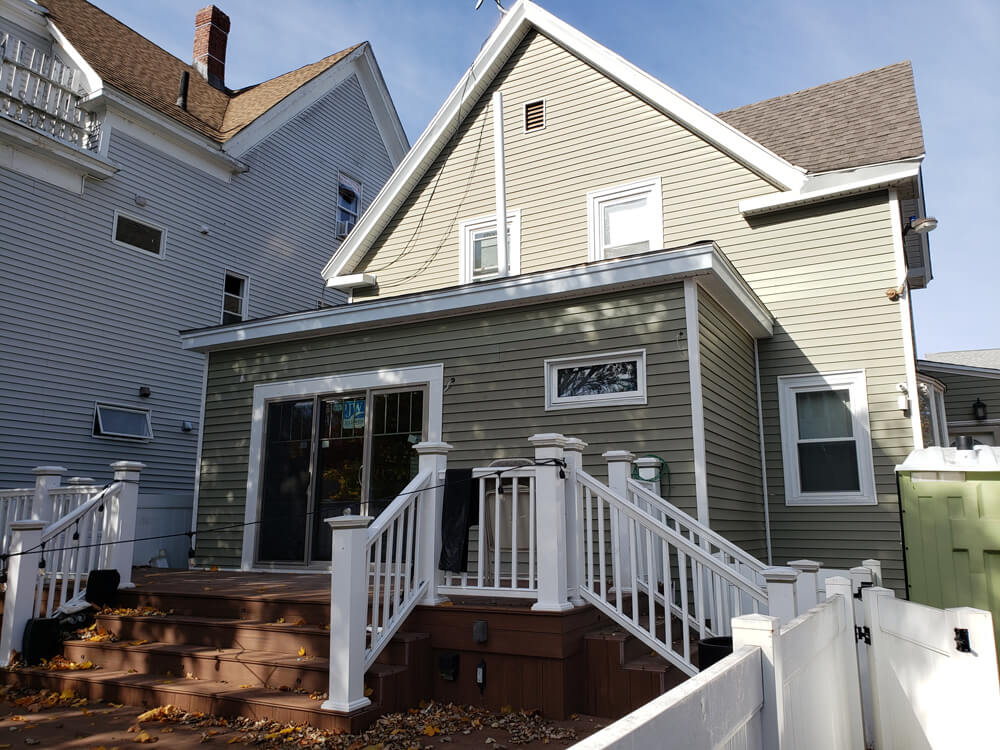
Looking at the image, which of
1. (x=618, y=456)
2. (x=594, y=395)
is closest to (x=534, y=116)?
(x=594, y=395)

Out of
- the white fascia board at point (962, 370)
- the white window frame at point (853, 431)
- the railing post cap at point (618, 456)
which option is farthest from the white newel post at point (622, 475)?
the white fascia board at point (962, 370)

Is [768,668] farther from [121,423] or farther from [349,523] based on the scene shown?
[121,423]

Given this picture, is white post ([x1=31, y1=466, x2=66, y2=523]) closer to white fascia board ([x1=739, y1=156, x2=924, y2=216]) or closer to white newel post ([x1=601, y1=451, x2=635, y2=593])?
white newel post ([x1=601, y1=451, x2=635, y2=593])

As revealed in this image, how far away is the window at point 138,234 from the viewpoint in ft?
40.6

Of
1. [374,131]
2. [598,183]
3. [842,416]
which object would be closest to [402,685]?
[842,416]

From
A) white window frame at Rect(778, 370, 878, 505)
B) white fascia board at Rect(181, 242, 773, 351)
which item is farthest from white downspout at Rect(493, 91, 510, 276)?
white window frame at Rect(778, 370, 878, 505)

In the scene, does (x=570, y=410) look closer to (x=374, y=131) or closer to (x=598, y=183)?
(x=598, y=183)

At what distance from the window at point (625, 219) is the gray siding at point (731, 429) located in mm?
2018

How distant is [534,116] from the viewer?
10.8 metres

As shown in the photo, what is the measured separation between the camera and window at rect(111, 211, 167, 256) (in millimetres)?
12383

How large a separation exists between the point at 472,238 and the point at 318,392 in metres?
3.71

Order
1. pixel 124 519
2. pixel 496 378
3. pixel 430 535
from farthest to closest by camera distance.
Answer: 1. pixel 496 378
2. pixel 124 519
3. pixel 430 535

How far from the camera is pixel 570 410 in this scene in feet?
23.7

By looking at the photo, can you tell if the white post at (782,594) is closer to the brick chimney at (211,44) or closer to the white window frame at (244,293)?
the white window frame at (244,293)
